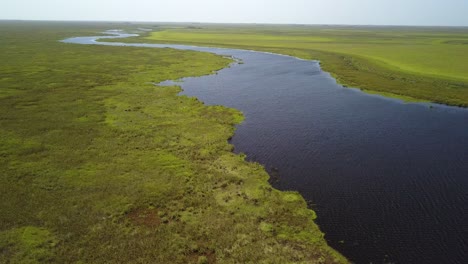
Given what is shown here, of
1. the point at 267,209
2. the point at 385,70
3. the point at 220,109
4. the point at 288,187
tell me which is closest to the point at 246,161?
the point at 288,187

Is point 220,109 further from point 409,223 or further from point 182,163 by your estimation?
point 409,223

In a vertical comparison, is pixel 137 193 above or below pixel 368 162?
below

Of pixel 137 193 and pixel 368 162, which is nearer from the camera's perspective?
pixel 137 193

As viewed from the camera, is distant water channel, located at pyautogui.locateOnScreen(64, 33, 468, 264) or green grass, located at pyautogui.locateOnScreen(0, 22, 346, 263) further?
distant water channel, located at pyautogui.locateOnScreen(64, 33, 468, 264)

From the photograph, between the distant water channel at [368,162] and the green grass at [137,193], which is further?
the distant water channel at [368,162]
